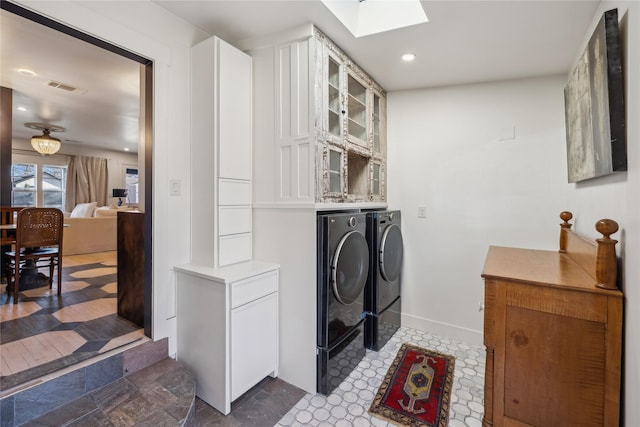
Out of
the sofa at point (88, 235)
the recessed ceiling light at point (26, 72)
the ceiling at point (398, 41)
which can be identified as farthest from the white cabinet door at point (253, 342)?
the sofa at point (88, 235)

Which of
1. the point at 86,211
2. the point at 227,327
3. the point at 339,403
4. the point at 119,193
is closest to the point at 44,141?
the point at 86,211

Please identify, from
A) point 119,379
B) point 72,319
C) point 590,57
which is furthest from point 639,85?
point 72,319

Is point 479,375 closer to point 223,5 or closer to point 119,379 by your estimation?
point 119,379

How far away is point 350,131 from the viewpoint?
7.50ft

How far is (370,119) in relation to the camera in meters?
2.54

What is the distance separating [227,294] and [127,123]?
15.6 feet

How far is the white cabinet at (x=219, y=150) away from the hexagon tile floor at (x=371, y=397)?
99 centimetres

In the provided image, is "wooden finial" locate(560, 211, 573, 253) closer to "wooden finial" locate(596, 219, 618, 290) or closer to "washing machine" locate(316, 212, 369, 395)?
"wooden finial" locate(596, 219, 618, 290)

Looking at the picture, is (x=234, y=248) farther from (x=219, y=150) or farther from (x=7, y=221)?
(x=7, y=221)

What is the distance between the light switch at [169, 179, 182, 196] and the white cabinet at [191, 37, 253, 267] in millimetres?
90

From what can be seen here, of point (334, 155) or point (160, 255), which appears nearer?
point (160, 255)

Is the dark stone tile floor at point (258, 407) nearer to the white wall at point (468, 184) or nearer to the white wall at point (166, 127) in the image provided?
the white wall at point (166, 127)

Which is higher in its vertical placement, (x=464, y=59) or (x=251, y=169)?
(x=464, y=59)

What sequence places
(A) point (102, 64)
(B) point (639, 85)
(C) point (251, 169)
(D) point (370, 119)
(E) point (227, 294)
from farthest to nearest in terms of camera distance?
(A) point (102, 64), (D) point (370, 119), (C) point (251, 169), (E) point (227, 294), (B) point (639, 85)
